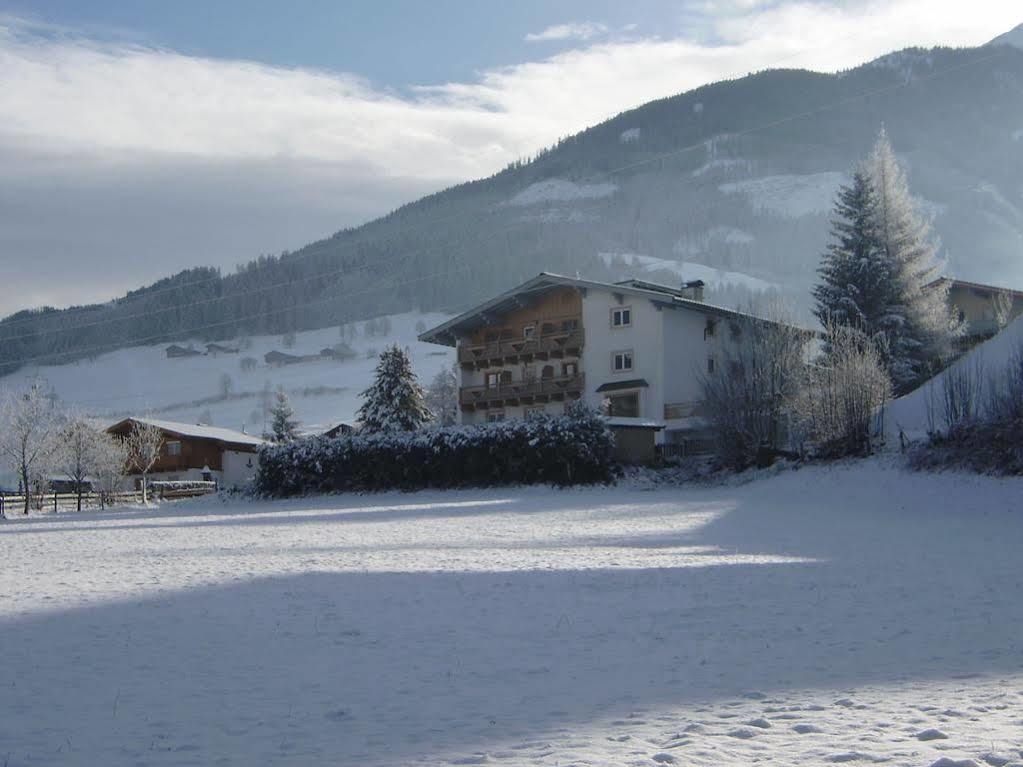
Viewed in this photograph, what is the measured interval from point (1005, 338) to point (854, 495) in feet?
30.3

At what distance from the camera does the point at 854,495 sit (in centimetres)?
3344

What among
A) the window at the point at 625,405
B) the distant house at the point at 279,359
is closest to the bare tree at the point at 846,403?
the window at the point at 625,405

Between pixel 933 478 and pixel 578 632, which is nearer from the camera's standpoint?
pixel 578 632

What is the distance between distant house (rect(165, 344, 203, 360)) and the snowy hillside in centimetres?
82

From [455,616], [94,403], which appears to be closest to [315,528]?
[455,616]

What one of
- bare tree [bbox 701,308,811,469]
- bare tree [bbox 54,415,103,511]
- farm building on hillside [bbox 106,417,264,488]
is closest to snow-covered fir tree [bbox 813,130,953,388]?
bare tree [bbox 701,308,811,469]

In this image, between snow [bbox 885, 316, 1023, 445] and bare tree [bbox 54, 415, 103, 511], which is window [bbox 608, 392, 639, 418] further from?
bare tree [bbox 54, 415, 103, 511]

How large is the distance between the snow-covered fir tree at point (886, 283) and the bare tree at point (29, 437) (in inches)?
1488

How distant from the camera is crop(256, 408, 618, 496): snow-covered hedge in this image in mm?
42250

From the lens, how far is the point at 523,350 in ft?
191

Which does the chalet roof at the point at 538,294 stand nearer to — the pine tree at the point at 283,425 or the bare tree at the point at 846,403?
the bare tree at the point at 846,403

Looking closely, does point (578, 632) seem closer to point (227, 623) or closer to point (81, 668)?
point (227, 623)

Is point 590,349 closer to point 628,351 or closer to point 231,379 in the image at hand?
point 628,351

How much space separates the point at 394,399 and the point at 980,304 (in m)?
34.4
